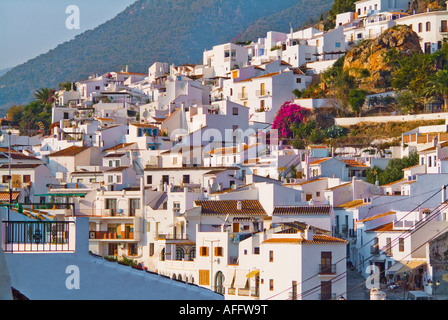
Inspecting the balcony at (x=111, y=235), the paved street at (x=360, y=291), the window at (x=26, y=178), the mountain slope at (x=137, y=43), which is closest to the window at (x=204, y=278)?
the paved street at (x=360, y=291)

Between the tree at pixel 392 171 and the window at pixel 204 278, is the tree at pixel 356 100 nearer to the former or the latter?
the tree at pixel 392 171

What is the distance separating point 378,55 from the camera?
68.0 m

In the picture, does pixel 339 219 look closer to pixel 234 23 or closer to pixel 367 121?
pixel 367 121

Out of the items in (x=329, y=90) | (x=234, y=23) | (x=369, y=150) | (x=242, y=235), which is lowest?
(x=242, y=235)

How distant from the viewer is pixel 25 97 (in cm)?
12231

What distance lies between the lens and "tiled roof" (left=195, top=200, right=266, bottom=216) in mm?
45031

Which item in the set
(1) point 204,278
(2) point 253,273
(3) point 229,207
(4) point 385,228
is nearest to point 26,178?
(3) point 229,207

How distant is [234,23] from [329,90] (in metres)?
100

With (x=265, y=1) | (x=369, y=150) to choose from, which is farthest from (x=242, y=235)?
(x=265, y=1)

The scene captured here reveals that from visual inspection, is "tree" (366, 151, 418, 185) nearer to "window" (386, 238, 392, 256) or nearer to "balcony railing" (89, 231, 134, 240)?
"window" (386, 238, 392, 256)

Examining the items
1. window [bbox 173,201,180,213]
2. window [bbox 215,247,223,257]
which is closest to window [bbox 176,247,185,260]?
window [bbox 173,201,180,213]

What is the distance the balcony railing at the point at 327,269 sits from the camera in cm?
3725

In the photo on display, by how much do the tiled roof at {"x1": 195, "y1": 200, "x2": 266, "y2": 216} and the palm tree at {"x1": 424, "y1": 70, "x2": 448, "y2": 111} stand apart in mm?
20263

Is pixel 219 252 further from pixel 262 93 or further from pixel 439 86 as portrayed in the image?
pixel 262 93
